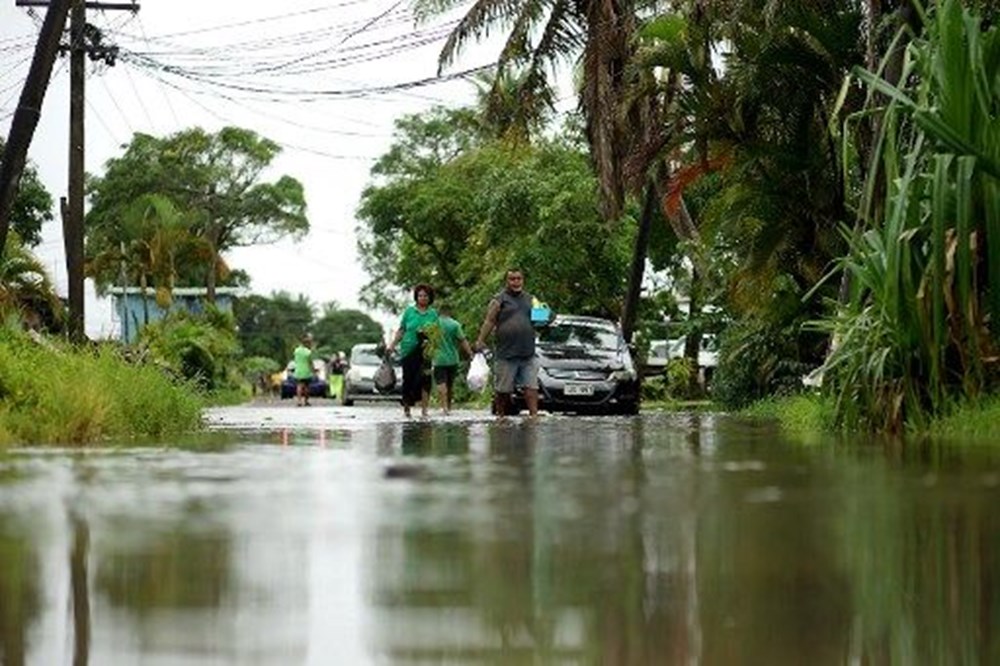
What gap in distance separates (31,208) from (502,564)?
57975 millimetres

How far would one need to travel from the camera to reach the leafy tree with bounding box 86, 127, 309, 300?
77250mm

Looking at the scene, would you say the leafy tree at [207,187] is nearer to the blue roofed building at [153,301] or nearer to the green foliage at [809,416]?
the blue roofed building at [153,301]

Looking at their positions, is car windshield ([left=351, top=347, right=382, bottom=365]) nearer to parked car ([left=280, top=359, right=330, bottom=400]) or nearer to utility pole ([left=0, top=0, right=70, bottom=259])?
parked car ([left=280, top=359, right=330, bottom=400])

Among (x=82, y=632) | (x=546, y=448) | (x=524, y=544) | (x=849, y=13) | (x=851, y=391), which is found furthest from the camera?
(x=849, y=13)

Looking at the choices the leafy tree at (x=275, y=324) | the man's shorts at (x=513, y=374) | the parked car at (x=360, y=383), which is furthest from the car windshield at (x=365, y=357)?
the leafy tree at (x=275, y=324)

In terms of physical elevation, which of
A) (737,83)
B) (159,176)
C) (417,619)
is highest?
(159,176)

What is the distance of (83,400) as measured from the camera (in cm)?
1197

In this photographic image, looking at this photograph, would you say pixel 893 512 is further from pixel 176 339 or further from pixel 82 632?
pixel 176 339

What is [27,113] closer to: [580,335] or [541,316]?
[541,316]

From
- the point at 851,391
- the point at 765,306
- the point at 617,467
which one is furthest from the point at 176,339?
the point at 617,467

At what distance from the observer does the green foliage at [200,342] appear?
1447 inches

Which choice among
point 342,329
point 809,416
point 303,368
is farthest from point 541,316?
point 342,329

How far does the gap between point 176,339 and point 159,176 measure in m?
39.9

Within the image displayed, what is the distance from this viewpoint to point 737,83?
69.7 ft
